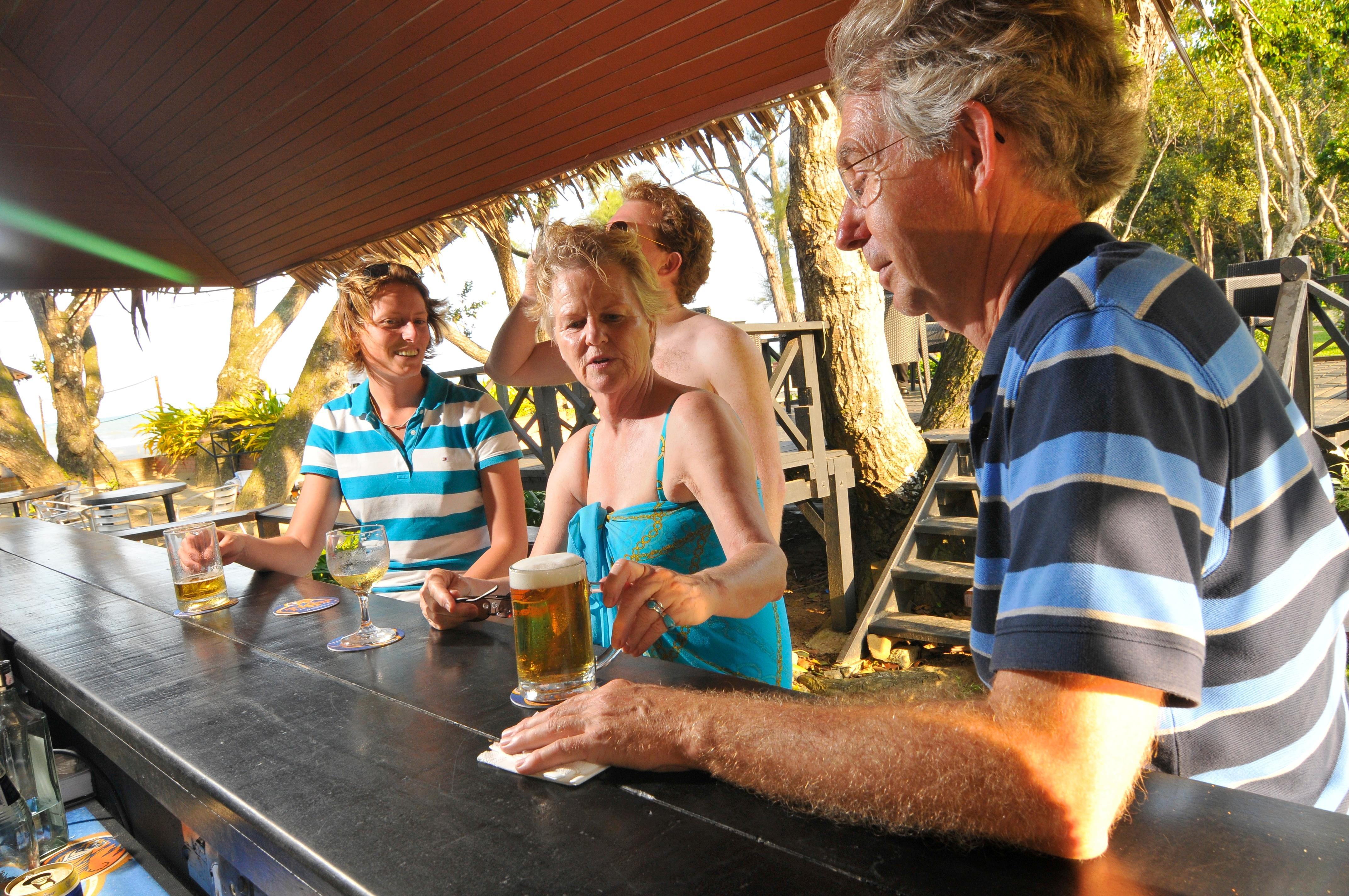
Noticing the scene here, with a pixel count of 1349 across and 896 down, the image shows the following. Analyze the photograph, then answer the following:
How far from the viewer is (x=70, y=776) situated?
191 centimetres

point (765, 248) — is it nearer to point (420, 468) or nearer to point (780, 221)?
point (780, 221)

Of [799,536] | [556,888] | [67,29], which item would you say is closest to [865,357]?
[799,536]

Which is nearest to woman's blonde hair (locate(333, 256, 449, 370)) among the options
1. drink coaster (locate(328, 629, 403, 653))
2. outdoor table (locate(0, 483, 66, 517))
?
drink coaster (locate(328, 629, 403, 653))

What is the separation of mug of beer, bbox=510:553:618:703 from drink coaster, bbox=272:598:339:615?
3.06 feet

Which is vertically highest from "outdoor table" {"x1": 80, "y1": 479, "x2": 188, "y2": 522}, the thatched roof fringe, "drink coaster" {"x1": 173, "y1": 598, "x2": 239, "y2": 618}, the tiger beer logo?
the thatched roof fringe

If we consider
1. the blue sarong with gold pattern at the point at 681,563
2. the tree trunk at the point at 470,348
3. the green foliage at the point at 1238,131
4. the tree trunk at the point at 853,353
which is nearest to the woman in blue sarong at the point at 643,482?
the blue sarong with gold pattern at the point at 681,563

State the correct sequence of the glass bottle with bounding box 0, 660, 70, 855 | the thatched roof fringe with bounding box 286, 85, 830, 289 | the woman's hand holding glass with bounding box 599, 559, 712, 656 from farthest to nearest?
the thatched roof fringe with bounding box 286, 85, 830, 289
the glass bottle with bounding box 0, 660, 70, 855
the woman's hand holding glass with bounding box 599, 559, 712, 656

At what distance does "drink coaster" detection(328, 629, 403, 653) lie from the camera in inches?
63.1

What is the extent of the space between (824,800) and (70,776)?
188 centimetres

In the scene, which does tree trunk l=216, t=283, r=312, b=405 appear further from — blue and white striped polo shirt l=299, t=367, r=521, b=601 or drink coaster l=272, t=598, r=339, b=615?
drink coaster l=272, t=598, r=339, b=615

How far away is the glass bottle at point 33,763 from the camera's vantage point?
1422mm

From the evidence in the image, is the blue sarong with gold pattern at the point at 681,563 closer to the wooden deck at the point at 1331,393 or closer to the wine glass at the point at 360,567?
the wine glass at the point at 360,567

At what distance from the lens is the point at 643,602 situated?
1320 mm

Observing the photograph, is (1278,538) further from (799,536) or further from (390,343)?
(799,536)
